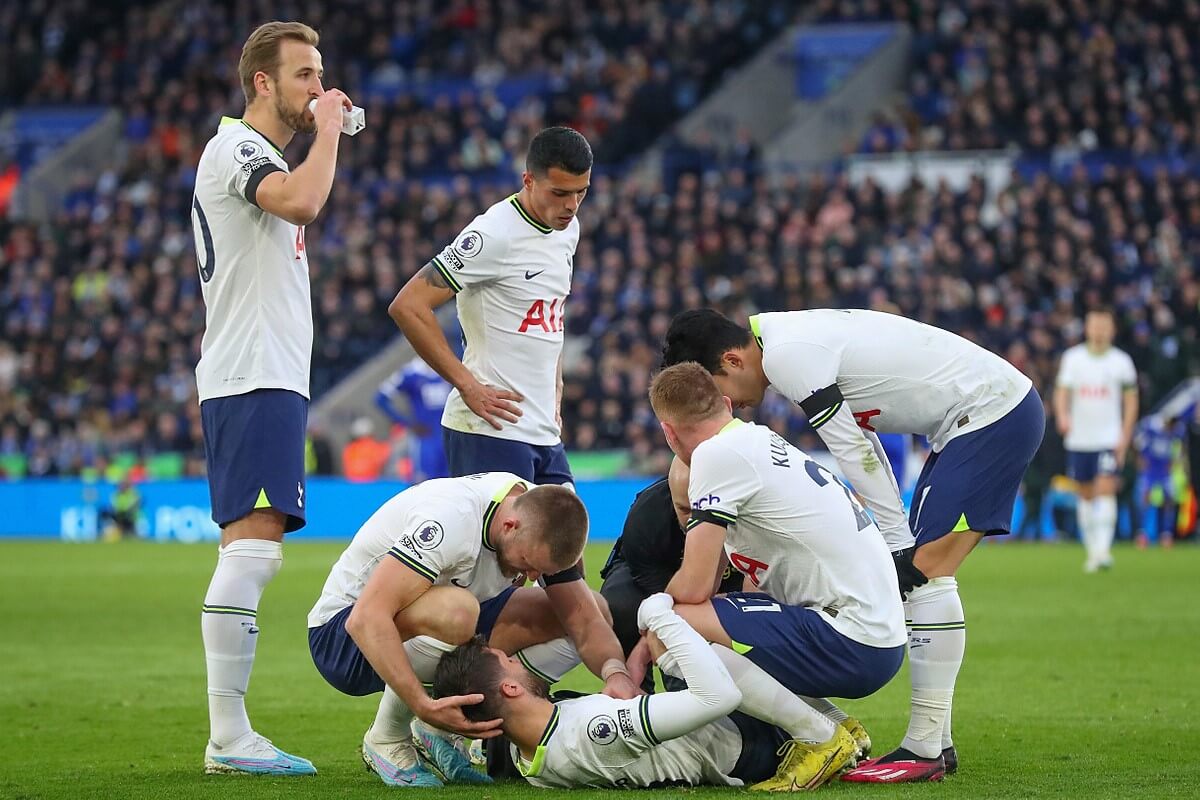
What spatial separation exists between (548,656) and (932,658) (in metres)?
1.43

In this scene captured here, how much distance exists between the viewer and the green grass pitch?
231 inches

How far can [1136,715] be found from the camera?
24.6 feet

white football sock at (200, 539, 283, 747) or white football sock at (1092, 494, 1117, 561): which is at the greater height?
white football sock at (200, 539, 283, 747)

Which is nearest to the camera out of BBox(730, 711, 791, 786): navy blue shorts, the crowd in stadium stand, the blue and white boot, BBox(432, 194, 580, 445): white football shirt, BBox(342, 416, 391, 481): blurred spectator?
BBox(730, 711, 791, 786): navy blue shorts

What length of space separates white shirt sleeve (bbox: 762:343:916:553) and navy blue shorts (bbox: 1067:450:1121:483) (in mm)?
11148

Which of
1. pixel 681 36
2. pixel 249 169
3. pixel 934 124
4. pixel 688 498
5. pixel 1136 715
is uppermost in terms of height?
pixel 681 36

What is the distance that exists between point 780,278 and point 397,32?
14430 millimetres

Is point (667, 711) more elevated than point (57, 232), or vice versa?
point (57, 232)

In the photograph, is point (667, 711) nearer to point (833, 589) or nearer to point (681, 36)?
point (833, 589)

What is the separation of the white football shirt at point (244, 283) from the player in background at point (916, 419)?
57.4 inches

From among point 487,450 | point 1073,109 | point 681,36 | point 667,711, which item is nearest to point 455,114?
point 681,36

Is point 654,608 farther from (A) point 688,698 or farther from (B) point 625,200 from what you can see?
(B) point 625,200

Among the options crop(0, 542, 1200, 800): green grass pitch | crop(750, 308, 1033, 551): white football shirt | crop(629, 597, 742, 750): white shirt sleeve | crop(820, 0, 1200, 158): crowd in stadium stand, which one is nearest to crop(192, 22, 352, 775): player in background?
crop(0, 542, 1200, 800): green grass pitch

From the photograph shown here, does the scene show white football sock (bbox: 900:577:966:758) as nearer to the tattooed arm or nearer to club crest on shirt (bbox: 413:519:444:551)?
club crest on shirt (bbox: 413:519:444:551)
